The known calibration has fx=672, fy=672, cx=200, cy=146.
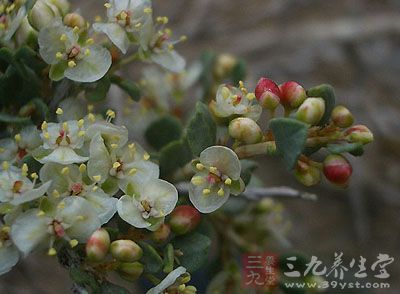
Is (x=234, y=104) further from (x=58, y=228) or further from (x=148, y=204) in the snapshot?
(x=58, y=228)

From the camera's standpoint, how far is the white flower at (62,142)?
109cm

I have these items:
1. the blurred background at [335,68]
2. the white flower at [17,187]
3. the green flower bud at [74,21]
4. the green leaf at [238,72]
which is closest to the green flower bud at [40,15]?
the green flower bud at [74,21]

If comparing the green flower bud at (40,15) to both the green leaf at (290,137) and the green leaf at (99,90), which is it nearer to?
the green leaf at (99,90)

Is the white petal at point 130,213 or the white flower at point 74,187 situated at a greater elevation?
the white flower at point 74,187

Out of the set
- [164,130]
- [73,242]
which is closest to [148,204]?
[73,242]

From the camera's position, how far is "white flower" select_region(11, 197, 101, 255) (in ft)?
3.40

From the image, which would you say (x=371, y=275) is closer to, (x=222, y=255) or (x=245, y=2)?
(x=222, y=255)

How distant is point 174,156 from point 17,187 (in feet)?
1.26

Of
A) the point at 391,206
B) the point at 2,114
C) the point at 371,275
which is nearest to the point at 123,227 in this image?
the point at 2,114

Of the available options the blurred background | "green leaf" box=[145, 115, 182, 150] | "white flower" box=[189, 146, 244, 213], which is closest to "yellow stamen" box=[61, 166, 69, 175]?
"white flower" box=[189, 146, 244, 213]

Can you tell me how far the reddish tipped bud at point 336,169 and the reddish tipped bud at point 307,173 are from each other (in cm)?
2

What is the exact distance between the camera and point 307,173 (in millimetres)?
1126

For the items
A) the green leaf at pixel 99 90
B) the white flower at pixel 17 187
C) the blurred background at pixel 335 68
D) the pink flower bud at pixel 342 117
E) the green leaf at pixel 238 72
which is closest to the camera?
the white flower at pixel 17 187

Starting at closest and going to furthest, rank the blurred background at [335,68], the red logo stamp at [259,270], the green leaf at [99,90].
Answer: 1. the green leaf at [99,90]
2. the red logo stamp at [259,270]
3. the blurred background at [335,68]
